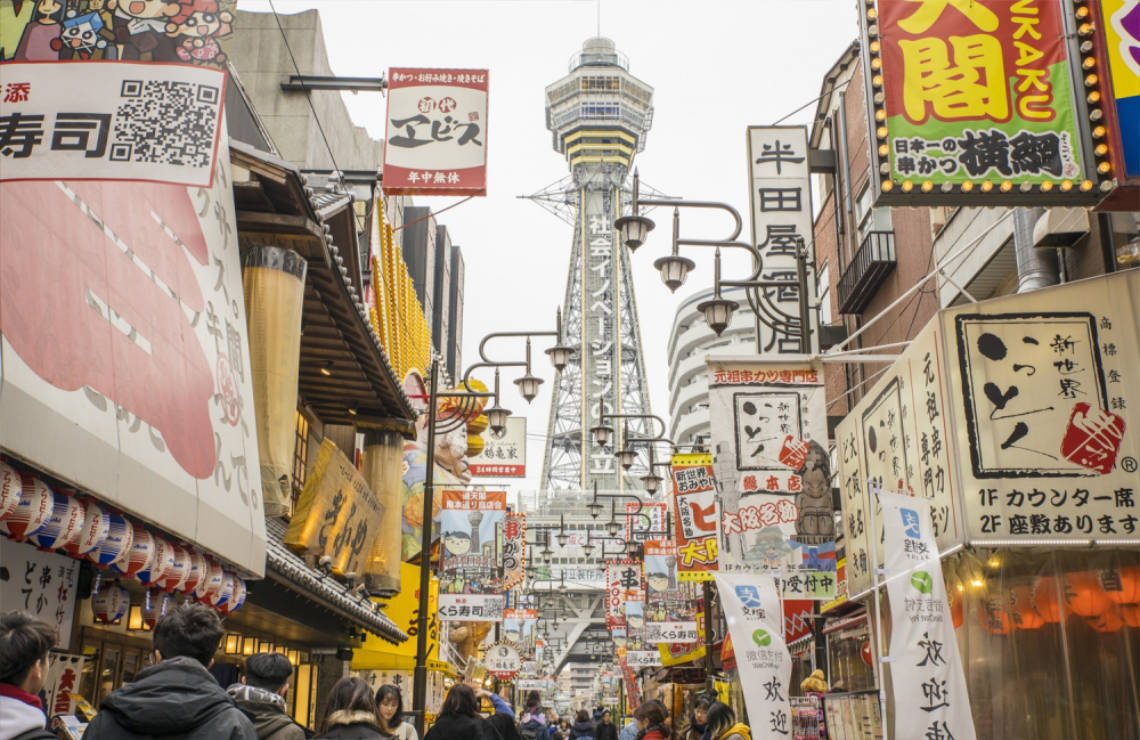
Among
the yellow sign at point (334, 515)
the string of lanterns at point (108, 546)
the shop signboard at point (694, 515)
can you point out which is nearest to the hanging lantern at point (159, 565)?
the string of lanterns at point (108, 546)

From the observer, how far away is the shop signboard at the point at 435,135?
1809cm

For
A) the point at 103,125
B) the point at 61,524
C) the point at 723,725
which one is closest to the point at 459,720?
the point at 723,725

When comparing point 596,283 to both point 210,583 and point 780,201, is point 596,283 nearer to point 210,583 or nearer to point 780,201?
point 780,201

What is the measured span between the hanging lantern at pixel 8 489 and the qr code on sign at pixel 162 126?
5.86 ft

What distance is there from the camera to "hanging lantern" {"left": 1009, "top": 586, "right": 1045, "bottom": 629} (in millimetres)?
9695

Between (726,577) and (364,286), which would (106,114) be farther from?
(364,286)

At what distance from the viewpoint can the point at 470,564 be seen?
70.8ft

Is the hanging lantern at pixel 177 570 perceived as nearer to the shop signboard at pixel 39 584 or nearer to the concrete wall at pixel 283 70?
the shop signboard at pixel 39 584

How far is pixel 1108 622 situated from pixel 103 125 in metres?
8.83

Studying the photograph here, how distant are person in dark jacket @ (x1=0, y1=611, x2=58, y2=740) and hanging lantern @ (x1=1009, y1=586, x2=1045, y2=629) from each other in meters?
8.57

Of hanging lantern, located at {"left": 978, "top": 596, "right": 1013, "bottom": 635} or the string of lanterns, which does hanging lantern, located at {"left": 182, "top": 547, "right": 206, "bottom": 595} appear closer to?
the string of lanterns

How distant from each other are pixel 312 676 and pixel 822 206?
15579mm

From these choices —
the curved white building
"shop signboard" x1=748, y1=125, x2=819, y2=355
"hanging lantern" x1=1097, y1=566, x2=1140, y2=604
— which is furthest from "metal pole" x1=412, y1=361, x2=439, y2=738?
the curved white building

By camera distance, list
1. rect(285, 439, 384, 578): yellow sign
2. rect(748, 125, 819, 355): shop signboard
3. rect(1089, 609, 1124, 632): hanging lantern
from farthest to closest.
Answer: rect(748, 125, 819, 355): shop signboard → rect(285, 439, 384, 578): yellow sign → rect(1089, 609, 1124, 632): hanging lantern
